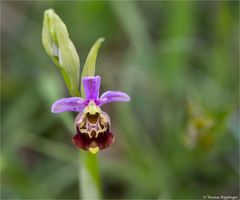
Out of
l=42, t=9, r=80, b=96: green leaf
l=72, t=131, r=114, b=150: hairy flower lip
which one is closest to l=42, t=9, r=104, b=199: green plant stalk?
l=42, t=9, r=80, b=96: green leaf

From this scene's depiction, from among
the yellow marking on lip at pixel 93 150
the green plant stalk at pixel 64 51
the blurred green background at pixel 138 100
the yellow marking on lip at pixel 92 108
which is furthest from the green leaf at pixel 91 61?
the blurred green background at pixel 138 100

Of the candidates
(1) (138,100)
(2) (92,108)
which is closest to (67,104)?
(2) (92,108)

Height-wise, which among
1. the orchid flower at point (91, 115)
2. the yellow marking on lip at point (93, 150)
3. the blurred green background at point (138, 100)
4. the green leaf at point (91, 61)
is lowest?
the yellow marking on lip at point (93, 150)

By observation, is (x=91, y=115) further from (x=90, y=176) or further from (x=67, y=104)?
(x=90, y=176)

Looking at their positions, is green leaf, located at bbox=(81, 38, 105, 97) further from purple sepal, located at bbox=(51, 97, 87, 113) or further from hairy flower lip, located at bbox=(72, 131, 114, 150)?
hairy flower lip, located at bbox=(72, 131, 114, 150)

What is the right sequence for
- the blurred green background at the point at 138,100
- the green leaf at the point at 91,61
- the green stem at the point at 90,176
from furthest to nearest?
the blurred green background at the point at 138,100 < the green stem at the point at 90,176 < the green leaf at the point at 91,61

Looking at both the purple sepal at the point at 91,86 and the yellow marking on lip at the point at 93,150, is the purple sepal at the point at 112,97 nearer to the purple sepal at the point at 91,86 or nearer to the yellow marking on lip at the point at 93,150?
the purple sepal at the point at 91,86

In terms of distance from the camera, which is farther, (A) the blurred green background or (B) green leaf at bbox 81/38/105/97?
(A) the blurred green background
